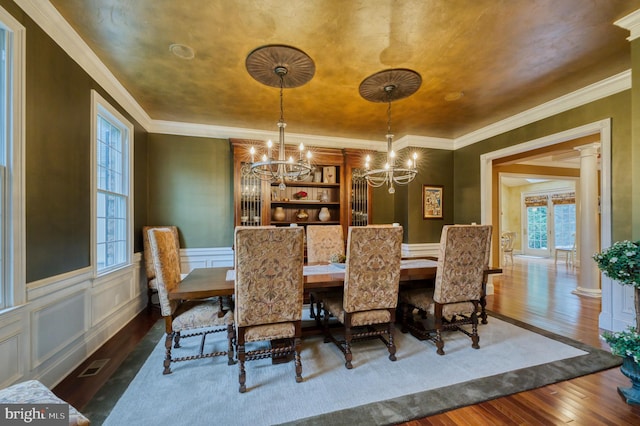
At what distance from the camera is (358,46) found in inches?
90.0

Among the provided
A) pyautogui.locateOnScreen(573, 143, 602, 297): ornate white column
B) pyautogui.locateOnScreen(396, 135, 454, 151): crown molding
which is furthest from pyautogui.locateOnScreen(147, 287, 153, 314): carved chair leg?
pyautogui.locateOnScreen(573, 143, 602, 297): ornate white column

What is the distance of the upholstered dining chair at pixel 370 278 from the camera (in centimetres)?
217

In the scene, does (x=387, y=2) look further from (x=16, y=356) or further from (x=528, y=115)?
(x=16, y=356)

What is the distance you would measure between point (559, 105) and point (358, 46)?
2.86 meters

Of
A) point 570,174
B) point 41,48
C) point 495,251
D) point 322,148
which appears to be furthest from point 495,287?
point 41,48

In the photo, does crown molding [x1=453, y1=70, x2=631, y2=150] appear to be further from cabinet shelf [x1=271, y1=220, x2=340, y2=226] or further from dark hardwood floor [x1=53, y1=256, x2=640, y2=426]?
cabinet shelf [x1=271, y1=220, x2=340, y2=226]

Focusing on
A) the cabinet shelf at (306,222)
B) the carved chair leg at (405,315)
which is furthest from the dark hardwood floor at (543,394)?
the cabinet shelf at (306,222)

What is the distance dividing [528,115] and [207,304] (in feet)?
15.2

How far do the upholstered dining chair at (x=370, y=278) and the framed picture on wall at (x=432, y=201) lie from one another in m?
2.96

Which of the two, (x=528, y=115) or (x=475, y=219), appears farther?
(x=475, y=219)

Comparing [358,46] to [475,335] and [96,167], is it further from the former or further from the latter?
[475,335]

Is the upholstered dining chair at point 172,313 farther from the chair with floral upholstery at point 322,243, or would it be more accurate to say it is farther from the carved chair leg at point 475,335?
the carved chair leg at point 475,335

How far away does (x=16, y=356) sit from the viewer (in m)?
1.70

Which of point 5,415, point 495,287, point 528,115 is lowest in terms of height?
point 495,287
